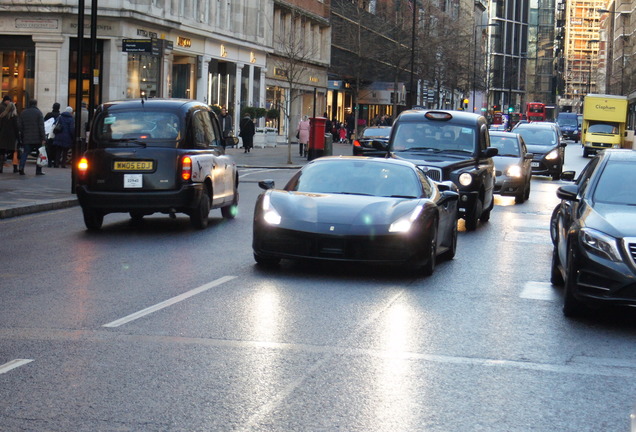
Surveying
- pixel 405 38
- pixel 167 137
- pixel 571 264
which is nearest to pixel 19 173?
pixel 167 137

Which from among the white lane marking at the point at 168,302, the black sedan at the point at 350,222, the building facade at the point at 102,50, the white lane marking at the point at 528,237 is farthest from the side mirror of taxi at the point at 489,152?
the building facade at the point at 102,50

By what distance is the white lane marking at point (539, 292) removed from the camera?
11.3 m

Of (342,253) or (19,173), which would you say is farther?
(19,173)

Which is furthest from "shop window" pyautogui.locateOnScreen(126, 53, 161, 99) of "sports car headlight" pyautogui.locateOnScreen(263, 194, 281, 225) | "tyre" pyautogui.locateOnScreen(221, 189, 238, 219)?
"sports car headlight" pyautogui.locateOnScreen(263, 194, 281, 225)

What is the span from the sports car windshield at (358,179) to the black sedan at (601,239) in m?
2.27

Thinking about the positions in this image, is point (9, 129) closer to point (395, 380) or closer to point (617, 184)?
point (617, 184)

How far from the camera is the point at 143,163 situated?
16.5 m

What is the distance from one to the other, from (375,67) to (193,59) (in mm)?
26279

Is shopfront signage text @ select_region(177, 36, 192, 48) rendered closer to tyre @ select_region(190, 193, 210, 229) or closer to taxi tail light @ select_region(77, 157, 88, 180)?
tyre @ select_region(190, 193, 210, 229)

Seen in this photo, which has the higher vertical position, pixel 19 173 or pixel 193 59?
pixel 193 59

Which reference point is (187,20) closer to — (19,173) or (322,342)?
(19,173)

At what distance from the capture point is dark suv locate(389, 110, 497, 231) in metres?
18.5

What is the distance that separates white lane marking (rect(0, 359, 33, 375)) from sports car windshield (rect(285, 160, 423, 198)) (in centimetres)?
590

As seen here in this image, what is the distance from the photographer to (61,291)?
10.7m
